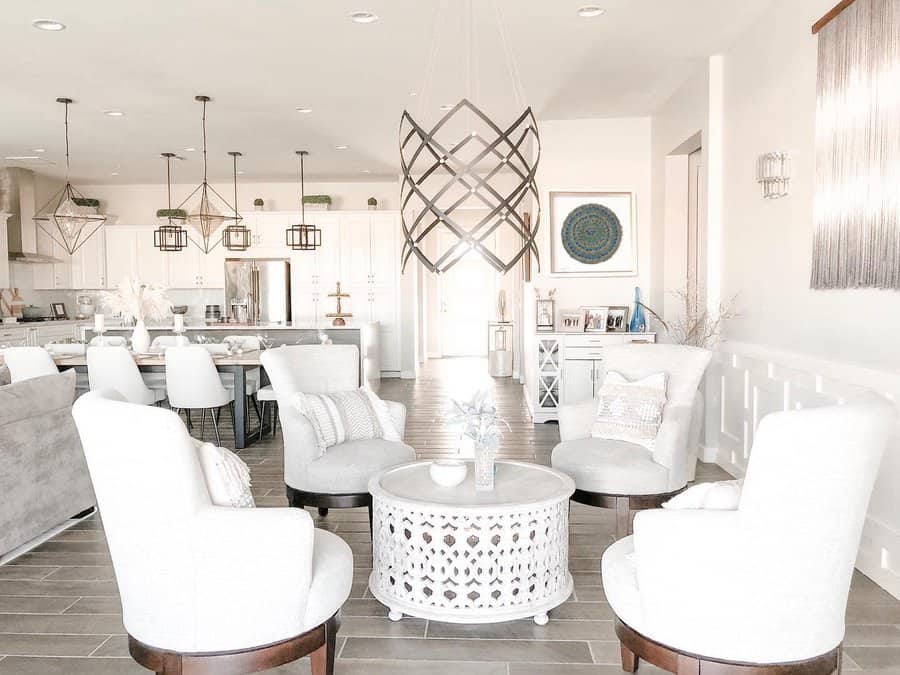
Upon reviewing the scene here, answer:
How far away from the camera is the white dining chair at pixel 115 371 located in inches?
223

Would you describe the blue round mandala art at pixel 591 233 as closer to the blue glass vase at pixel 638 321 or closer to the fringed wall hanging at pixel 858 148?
the blue glass vase at pixel 638 321

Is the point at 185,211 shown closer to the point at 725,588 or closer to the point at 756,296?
the point at 756,296

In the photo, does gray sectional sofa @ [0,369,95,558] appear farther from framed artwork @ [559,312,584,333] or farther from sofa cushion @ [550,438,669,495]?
framed artwork @ [559,312,584,333]

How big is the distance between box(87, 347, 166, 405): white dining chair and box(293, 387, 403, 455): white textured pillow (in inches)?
99.8

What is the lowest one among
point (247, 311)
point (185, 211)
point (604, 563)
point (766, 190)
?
point (604, 563)

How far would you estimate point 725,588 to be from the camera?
1.90 metres

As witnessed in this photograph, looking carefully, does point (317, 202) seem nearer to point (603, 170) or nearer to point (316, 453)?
point (603, 170)

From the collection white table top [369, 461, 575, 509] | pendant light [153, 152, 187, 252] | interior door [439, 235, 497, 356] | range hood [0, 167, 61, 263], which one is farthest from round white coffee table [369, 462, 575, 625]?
interior door [439, 235, 497, 356]

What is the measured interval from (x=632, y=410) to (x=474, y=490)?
1.19 metres

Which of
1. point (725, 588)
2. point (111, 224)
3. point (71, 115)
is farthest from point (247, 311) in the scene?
point (725, 588)

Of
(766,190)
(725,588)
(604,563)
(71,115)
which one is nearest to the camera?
(725,588)

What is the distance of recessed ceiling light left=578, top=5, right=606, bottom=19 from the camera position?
412 cm

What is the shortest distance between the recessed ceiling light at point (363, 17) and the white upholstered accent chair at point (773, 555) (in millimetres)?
3272

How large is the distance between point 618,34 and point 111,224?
8.30 metres
